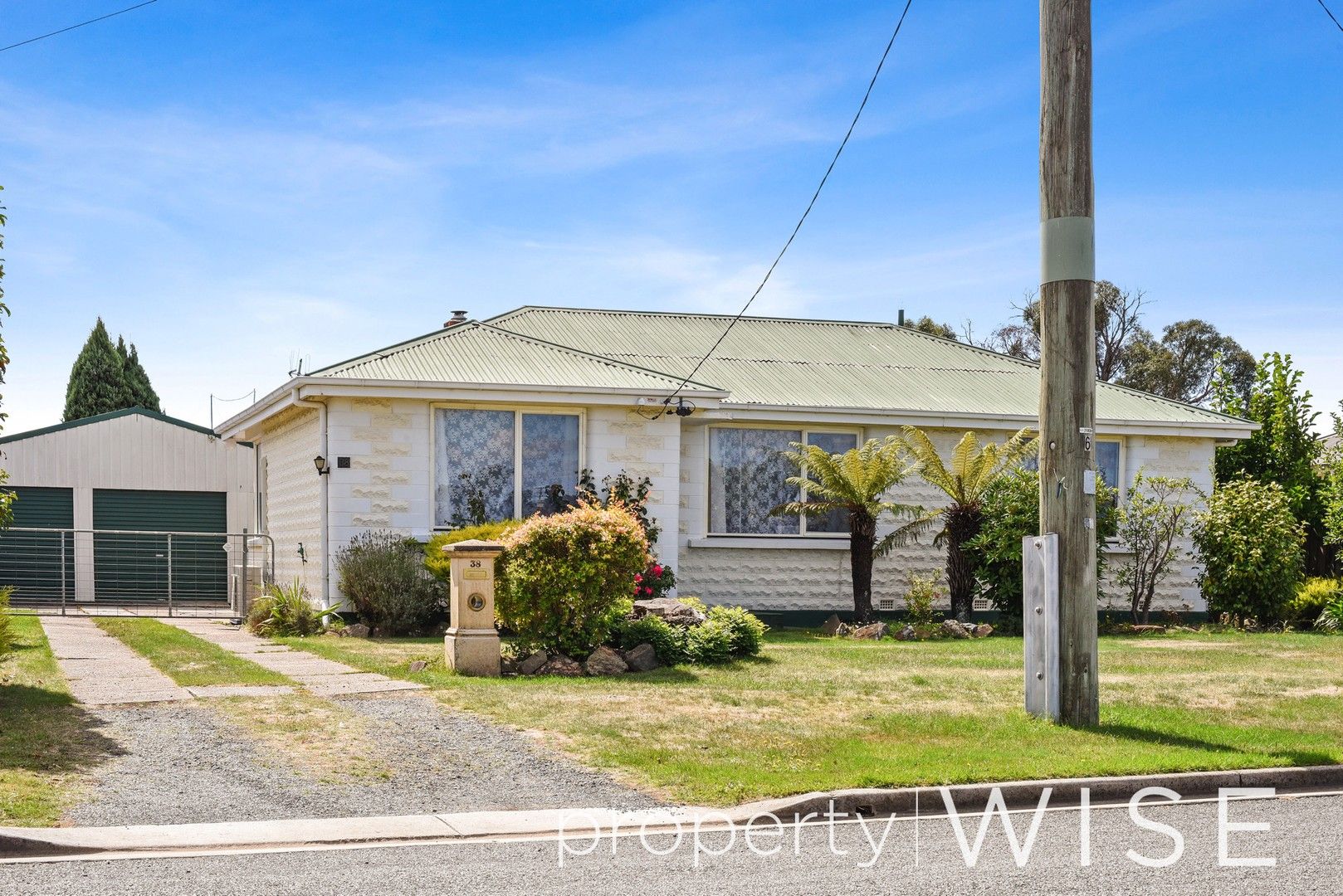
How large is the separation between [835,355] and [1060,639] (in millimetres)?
13942

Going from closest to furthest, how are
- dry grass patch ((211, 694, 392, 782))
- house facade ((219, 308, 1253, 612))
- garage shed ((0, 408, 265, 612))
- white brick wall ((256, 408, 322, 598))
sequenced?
1. dry grass patch ((211, 694, 392, 782))
2. house facade ((219, 308, 1253, 612))
3. white brick wall ((256, 408, 322, 598))
4. garage shed ((0, 408, 265, 612))

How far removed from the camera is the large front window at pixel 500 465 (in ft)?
58.6

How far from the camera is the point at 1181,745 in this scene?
885 cm

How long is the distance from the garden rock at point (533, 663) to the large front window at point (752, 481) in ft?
24.4

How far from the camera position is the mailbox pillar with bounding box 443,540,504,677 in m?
12.2

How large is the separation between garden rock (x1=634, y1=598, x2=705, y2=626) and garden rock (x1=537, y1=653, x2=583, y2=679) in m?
1.48

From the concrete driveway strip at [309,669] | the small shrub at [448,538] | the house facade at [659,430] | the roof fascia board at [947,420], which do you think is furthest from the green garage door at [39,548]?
the roof fascia board at [947,420]

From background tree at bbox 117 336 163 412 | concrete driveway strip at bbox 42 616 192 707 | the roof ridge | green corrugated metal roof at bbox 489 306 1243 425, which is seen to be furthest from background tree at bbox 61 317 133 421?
concrete driveway strip at bbox 42 616 192 707

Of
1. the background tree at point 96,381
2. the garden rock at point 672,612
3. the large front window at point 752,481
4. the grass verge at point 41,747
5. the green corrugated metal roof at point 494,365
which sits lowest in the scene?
the grass verge at point 41,747

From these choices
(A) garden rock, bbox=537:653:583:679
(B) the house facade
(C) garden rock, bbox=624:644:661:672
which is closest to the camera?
(A) garden rock, bbox=537:653:583:679

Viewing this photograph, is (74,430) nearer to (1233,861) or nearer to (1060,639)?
(1060,639)

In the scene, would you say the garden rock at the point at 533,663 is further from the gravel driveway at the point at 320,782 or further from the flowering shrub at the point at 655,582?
the flowering shrub at the point at 655,582

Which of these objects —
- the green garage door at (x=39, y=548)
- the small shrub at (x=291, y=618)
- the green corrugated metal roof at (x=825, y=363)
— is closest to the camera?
the small shrub at (x=291, y=618)

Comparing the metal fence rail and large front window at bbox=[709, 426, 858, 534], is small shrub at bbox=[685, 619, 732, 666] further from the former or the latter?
the metal fence rail
